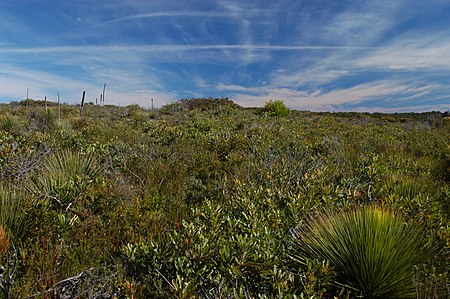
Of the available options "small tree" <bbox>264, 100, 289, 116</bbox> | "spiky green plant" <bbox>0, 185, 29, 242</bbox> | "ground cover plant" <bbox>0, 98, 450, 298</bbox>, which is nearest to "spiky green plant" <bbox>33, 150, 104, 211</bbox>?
"ground cover plant" <bbox>0, 98, 450, 298</bbox>

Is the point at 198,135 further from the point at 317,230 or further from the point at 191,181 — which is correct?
the point at 317,230

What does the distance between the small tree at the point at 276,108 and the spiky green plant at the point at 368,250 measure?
62.8 feet

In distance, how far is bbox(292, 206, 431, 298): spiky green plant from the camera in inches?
90.0

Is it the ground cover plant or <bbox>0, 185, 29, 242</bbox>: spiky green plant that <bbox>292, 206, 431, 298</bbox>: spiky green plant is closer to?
the ground cover plant

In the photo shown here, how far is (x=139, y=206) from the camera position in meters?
3.75

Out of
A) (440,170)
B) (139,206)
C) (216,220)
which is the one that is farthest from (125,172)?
(440,170)

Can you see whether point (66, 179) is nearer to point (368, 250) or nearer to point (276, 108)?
point (368, 250)

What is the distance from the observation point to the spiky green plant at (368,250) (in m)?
2.29

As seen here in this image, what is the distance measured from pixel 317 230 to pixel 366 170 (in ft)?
9.12

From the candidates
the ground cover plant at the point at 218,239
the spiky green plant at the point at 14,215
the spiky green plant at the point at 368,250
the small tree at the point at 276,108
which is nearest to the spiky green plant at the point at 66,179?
the ground cover plant at the point at 218,239

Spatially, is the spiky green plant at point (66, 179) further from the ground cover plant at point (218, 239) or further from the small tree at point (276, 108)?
the small tree at point (276, 108)

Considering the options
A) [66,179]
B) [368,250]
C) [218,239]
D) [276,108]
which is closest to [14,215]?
[66,179]

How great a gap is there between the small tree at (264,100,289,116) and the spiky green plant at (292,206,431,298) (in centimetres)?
1914

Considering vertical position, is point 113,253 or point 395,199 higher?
point 395,199
